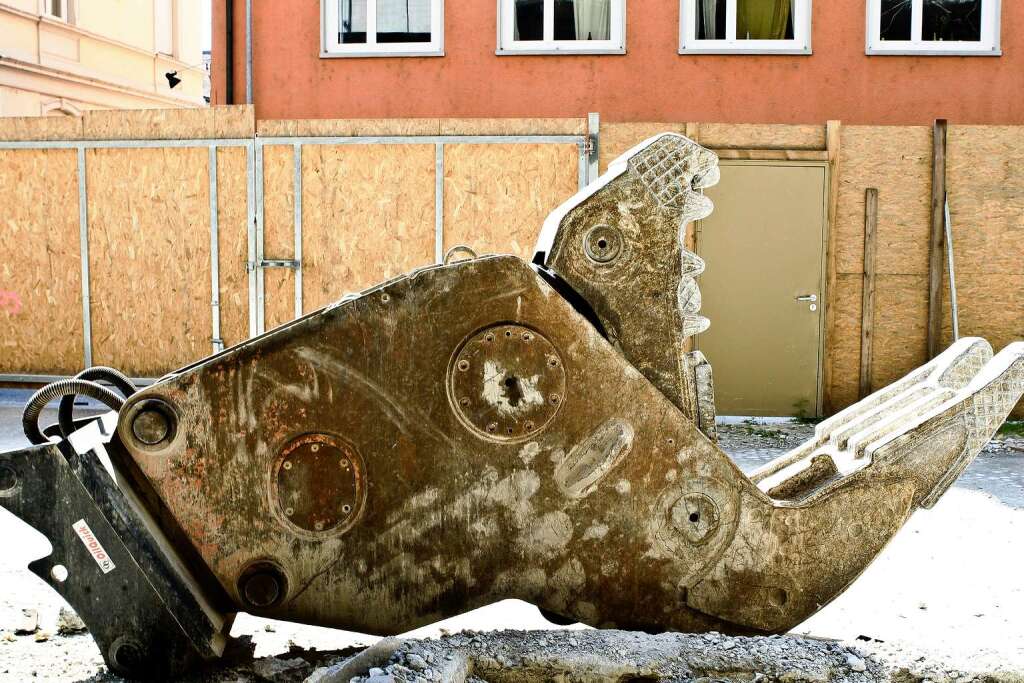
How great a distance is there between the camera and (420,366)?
8.89 feet

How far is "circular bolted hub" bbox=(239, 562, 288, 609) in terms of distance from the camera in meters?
2.71

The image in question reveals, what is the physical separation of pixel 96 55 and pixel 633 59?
48.1ft

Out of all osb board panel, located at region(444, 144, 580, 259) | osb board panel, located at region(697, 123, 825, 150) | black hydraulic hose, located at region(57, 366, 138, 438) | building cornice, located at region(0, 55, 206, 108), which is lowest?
black hydraulic hose, located at region(57, 366, 138, 438)

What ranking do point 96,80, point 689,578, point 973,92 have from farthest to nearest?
1. point 96,80
2. point 973,92
3. point 689,578

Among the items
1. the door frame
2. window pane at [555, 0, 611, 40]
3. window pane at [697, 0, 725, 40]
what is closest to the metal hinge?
the door frame

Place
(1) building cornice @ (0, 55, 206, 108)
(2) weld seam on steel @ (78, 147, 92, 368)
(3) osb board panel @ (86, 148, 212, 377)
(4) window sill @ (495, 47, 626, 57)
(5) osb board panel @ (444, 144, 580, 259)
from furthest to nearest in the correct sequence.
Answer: (1) building cornice @ (0, 55, 206, 108) < (4) window sill @ (495, 47, 626, 57) < (2) weld seam on steel @ (78, 147, 92, 368) < (3) osb board panel @ (86, 148, 212, 377) < (5) osb board panel @ (444, 144, 580, 259)

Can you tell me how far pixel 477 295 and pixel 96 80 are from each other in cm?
2061

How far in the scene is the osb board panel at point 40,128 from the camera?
9453 mm

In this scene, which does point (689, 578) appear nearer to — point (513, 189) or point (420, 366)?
point (420, 366)

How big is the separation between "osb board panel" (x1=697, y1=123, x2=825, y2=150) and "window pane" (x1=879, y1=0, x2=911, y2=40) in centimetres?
260

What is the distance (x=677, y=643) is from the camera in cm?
275

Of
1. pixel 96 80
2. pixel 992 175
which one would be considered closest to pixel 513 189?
pixel 992 175

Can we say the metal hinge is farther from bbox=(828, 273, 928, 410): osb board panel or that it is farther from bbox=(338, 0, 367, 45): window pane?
bbox=(828, 273, 928, 410): osb board panel

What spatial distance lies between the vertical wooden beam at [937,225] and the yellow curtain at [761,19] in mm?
2564
